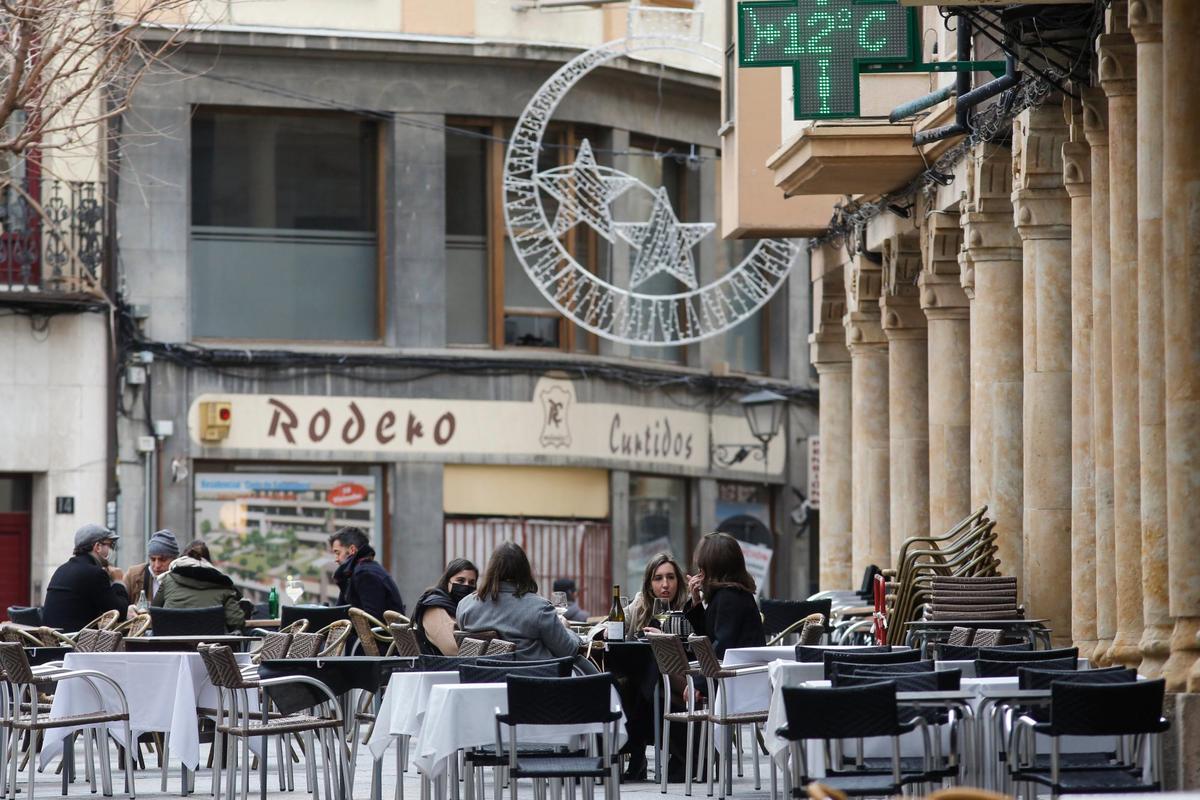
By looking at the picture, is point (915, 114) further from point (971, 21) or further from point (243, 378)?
point (243, 378)

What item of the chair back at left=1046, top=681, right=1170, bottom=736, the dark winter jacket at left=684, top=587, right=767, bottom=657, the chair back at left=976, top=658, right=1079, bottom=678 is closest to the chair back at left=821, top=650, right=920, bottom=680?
the chair back at left=976, top=658, right=1079, bottom=678

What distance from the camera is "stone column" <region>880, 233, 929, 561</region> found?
23.8 metres

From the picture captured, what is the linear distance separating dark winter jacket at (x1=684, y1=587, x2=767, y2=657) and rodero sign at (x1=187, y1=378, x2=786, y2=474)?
545 inches

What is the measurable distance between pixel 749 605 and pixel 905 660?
6.29 feet

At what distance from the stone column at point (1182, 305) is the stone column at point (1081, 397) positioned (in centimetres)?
279

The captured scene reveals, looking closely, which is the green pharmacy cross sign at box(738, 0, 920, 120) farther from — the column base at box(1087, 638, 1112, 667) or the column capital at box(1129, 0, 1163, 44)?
the column base at box(1087, 638, 1112, 667)

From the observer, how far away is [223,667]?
13.3m

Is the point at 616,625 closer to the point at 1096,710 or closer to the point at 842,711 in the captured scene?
the point at 842,711

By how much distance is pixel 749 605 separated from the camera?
15.0m

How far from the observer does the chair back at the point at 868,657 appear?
12781 mm

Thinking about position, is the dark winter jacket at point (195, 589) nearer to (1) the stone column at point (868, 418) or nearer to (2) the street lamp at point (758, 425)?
(1) the stone column at point (868, 418)

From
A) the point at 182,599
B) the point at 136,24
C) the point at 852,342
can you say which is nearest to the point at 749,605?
the point at 182,599

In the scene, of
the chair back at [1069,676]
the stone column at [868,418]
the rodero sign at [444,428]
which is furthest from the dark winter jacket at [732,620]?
the rodero sign at [444,428]

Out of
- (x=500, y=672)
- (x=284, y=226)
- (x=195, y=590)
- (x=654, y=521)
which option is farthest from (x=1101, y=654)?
(x=654, y=521)
